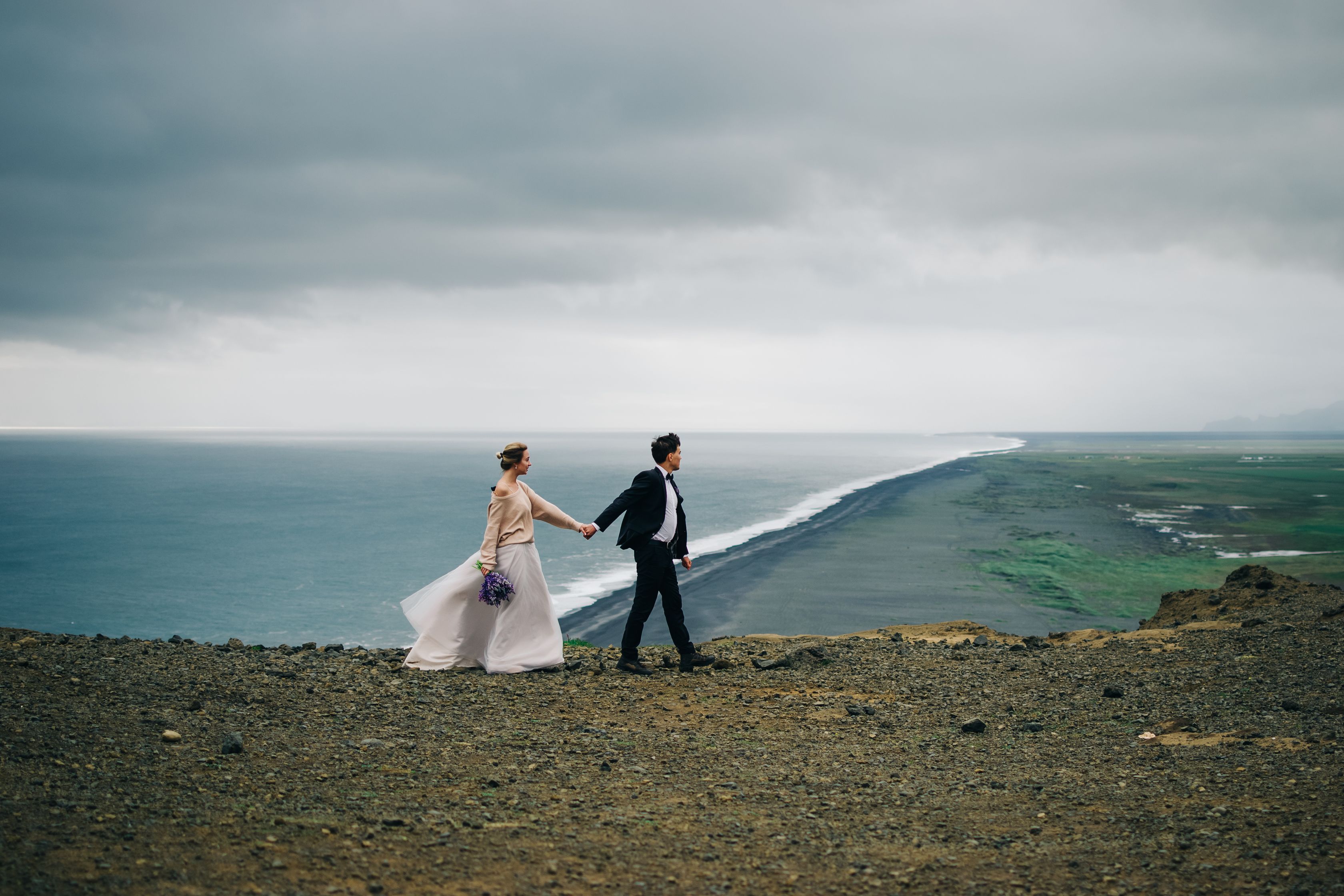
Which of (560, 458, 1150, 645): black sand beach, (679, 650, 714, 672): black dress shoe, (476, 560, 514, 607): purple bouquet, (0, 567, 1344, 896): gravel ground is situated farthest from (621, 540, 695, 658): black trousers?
(560, 458, 1150, 645): black sand beach

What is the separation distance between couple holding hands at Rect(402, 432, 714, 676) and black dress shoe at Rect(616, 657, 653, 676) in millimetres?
54

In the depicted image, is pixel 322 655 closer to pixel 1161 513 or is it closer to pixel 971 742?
pixel 971 742

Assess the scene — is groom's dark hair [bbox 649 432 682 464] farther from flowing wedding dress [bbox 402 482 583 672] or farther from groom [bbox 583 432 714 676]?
flowing wedding dress [bbox 402 482 583 672]

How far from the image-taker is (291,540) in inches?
2026

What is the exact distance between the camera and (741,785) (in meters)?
6.39

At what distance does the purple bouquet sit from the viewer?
31.2 ft

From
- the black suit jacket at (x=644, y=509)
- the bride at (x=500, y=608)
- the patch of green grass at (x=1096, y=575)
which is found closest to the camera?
the bride at (x=500, y=608)

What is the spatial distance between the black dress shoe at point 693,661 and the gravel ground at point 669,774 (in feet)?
0.48

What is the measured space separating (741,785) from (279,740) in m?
3.71

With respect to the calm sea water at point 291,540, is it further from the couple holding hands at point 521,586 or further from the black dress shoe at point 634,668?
the black dress shoe at point 634,668

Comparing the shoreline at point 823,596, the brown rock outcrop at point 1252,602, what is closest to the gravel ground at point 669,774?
the brown rock outcrop at point 1252,602

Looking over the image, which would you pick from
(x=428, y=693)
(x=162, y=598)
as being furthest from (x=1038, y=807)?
(x=162, y=598)

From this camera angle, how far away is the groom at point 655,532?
984 centimetres

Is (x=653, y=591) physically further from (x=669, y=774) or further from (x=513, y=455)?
(x=669, y=774)
